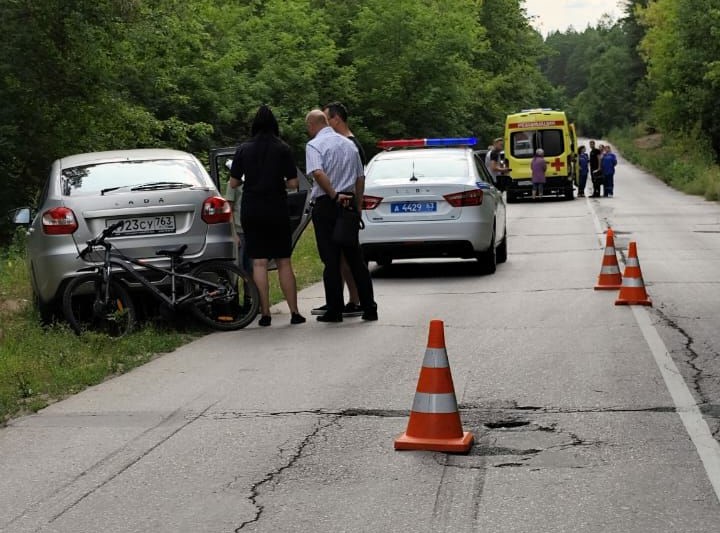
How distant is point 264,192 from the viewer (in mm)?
11133

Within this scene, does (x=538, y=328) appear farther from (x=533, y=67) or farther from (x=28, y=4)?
(x=533, y=67)

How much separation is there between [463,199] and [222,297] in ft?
17.6

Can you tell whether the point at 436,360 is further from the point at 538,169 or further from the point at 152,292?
the point at 538,169

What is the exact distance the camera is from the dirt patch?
97956mm

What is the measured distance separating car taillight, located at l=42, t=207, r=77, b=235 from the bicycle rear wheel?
1.07 m

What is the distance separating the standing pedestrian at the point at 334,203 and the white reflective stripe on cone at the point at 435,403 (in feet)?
16.7

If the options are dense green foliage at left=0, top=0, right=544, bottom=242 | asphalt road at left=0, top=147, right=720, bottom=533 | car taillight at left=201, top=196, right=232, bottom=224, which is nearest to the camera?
asphalt road at left=0, top=147, right=720, bottom=533

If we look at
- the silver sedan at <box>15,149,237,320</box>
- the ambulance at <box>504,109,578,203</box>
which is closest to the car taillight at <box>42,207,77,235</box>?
the silver sedan at <box>15,149,237,320</box>

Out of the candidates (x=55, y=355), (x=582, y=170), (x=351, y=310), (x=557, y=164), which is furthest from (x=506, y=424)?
(x=582, y=170)

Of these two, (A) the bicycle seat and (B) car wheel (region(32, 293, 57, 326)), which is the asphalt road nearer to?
(A) the bicycle seat

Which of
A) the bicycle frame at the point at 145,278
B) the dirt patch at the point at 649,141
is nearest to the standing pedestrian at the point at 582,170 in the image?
the bicycle frame at the point at 145,278

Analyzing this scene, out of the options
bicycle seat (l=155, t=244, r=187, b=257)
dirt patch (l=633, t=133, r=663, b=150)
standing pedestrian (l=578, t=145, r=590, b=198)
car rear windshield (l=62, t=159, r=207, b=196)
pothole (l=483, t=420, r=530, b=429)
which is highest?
car rear windshield (l=62, t=159, r=207, b=196)

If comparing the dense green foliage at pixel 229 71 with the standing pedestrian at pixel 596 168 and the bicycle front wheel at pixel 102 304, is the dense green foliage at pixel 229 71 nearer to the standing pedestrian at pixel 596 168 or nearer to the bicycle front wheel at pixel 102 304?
the standing pedestrian at pixel 596 168

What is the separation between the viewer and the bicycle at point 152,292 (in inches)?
410
